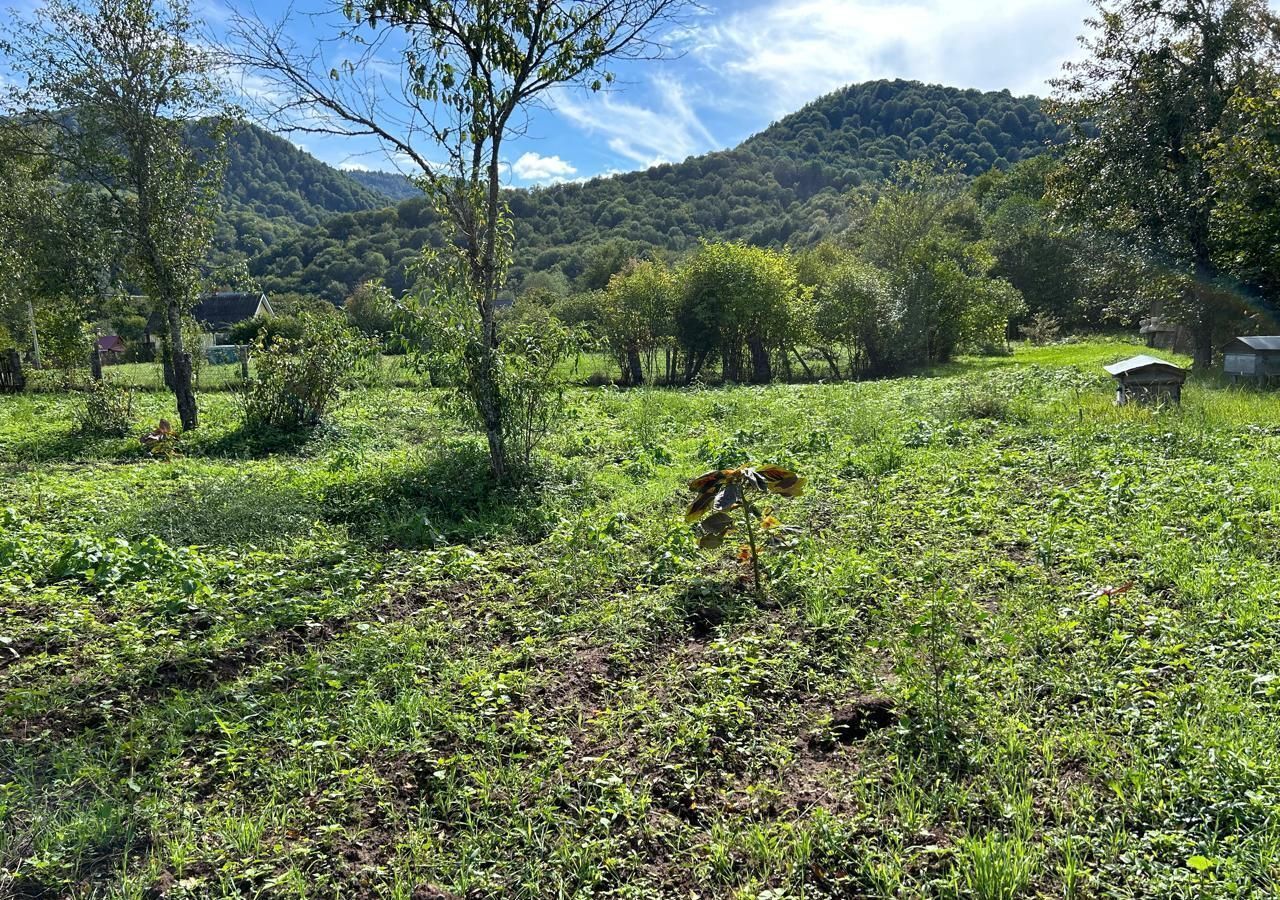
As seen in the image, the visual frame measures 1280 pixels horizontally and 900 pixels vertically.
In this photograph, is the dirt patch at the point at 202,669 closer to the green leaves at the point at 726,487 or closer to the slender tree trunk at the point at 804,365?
the green leaves at the point at 726,487

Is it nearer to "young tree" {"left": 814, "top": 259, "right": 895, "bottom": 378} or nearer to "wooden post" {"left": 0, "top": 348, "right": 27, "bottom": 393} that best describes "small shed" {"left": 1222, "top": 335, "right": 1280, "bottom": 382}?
"young tree" {"left": 814, "top": 259, "right": 895, "bottom": 378}

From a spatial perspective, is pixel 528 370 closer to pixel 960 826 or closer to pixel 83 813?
pixel 83 813

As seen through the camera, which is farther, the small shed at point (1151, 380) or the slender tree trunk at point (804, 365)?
the slender tree trunk at point (804, 365)

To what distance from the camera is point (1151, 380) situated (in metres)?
9.19

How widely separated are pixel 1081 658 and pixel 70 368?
61.5 ft

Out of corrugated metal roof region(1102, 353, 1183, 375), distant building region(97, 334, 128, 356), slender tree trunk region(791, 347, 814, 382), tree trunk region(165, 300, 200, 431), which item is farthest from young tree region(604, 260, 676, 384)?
distant building region(97, 334, 128, 356)

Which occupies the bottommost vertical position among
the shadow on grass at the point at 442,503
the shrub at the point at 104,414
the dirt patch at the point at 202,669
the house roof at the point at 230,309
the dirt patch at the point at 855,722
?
the dirt patch at the point at 855,722

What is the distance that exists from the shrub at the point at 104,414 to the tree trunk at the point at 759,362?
15.9 m

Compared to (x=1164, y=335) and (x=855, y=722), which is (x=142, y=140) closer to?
(x=855, y=722)

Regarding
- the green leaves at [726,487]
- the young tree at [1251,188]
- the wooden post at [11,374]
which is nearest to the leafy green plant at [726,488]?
the green leaves at [726,487]

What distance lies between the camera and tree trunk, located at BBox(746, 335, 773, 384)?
2152 cm

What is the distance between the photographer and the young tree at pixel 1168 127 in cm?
1444

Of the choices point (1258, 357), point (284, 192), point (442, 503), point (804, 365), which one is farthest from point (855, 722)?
point (284, 192)

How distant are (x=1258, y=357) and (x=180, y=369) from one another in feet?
57.6
